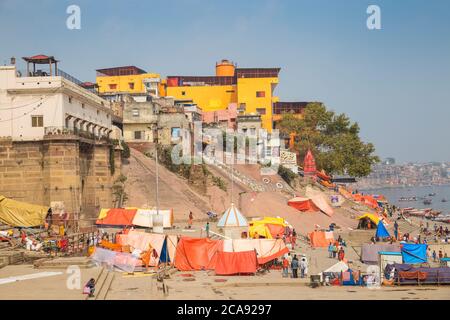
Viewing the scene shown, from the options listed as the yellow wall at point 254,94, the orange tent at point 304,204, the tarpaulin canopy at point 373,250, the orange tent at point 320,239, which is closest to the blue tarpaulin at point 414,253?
the tarpaulin canopy at point 373,250

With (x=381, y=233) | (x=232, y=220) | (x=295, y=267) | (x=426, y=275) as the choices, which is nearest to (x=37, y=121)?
(x=232, y=220)

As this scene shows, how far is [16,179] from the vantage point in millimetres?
35438

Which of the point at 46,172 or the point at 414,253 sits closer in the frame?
the point at 414,253

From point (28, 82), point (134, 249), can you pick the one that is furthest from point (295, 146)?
point (134, 249)

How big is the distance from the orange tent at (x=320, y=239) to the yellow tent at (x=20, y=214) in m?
13.8

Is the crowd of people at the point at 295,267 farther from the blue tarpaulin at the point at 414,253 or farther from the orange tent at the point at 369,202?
the orange tent at the point at 369,202

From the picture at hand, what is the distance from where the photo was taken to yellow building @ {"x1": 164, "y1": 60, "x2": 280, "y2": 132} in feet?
249

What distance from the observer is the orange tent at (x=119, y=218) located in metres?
34.6

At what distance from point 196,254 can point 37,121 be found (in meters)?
14.4

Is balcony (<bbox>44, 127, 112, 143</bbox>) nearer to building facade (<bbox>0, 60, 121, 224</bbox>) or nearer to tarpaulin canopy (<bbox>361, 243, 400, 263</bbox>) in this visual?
building facade (<bbox>0, 60, 121, 224</bbox>)

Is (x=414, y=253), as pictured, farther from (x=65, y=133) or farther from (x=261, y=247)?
(x=65, y=133)

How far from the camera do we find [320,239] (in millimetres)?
34469

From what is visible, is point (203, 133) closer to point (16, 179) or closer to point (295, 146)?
point (295, 146)

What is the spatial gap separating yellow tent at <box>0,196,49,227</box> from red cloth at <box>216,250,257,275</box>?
37.3 feet
